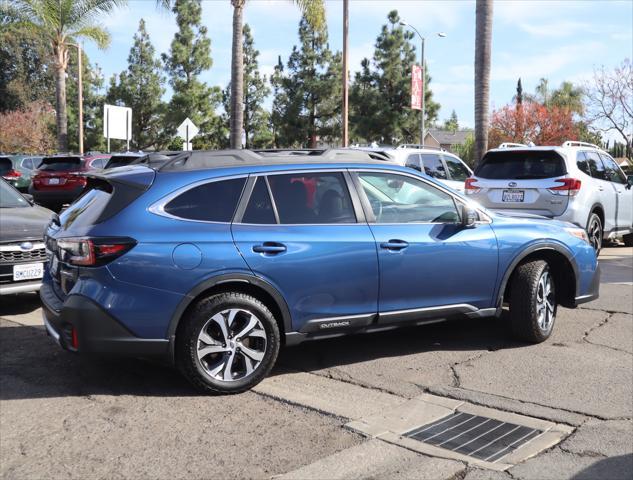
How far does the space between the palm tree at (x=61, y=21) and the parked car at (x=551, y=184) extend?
68.3 ft

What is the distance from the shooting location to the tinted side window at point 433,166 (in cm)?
1313

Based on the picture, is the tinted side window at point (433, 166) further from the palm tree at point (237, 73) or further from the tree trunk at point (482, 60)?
the palm tree at point (237, 73)

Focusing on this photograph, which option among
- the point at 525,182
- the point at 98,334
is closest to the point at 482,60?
the point at 525,182

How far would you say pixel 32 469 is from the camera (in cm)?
374

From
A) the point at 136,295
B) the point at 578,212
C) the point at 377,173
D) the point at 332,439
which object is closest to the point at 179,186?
the point at 136,295

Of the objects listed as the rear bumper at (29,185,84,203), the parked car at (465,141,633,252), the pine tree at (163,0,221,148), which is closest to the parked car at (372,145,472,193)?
the parked car at (465,141,633,252)

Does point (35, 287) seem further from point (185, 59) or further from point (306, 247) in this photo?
point (185, 59)

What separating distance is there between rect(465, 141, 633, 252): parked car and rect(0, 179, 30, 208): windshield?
619cm

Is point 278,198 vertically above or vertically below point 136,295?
above

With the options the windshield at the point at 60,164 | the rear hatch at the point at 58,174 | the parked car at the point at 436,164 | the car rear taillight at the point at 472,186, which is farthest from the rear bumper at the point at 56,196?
the car rear taillight at the point at 472,186

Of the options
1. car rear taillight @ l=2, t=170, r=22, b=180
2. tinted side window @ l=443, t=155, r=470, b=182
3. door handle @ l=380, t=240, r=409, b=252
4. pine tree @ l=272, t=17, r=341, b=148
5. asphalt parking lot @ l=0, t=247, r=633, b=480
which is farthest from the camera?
pine tree @ l=272, t=17, r=341, b=148

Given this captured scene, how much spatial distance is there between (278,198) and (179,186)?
736mm

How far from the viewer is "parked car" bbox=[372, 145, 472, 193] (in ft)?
42.1

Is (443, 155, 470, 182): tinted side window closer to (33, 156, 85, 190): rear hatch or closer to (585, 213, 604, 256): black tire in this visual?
(585, 213, 604, 256): black tire
